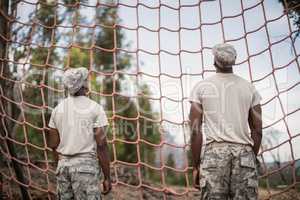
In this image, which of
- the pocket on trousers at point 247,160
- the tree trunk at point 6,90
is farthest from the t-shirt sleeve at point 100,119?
the tree trunk at point 6,90

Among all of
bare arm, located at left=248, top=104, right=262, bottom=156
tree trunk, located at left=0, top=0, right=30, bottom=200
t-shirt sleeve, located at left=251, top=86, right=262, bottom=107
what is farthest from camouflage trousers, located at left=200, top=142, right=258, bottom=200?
tree trunk, located at left=0, top=0, right=30, bottom=200

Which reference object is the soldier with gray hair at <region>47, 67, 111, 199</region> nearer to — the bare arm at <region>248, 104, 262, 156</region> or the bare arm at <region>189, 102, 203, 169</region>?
the bare arm at <region>189, 102, 203, 169</region>

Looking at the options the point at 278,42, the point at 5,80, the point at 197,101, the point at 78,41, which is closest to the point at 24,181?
the point at 5,80

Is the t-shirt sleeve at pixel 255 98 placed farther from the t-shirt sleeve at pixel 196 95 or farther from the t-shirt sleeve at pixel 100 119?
the t-shirt sleeve at pixel 100 119

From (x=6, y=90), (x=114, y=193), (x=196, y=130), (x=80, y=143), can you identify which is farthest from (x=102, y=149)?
(x=114, y=193)

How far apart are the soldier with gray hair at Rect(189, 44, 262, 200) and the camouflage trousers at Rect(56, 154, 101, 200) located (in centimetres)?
60

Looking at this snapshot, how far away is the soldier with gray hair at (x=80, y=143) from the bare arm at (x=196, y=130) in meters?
0.53

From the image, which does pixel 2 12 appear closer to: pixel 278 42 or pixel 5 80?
pixel 5 80

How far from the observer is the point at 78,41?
48.1ft

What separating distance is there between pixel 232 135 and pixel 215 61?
0.44 meters

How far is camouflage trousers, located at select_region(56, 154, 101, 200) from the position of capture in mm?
2705

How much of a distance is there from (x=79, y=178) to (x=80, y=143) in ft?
0.68

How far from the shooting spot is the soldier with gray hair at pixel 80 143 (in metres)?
2.71

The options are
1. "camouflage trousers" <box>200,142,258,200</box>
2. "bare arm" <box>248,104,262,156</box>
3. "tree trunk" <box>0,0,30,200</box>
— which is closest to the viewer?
"camouflage trousers" <box>200,142,258,200</box>
